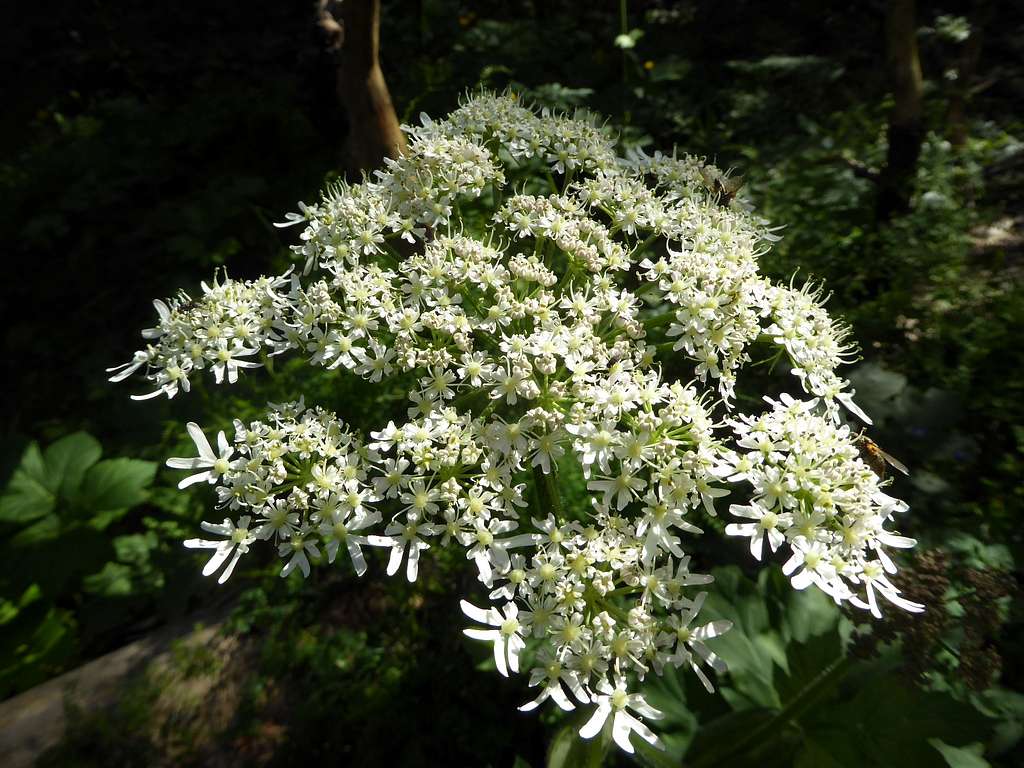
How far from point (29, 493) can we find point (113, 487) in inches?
18.9

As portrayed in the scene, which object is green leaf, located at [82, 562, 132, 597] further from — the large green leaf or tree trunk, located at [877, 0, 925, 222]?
tree trunk, located at [877, 0, 925, 222]

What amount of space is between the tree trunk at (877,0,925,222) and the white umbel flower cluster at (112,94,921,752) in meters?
1.91

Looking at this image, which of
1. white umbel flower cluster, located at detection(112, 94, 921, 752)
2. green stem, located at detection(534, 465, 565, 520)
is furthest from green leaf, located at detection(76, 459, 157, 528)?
green stem, located at detection(534, 465, 565, 520)

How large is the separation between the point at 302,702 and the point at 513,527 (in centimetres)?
186

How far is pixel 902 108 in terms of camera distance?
3184 mm

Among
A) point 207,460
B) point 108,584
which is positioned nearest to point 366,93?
point 207,460

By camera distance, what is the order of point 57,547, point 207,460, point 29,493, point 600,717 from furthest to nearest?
point 29,493 → point 57,547 → point 207,460 → point 600,717

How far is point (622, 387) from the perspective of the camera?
4.86 feet

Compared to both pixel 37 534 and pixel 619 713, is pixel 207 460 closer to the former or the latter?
pixel 619 713

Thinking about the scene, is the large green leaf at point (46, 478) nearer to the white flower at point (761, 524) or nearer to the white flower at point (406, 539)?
the white flower at point (406, 539)

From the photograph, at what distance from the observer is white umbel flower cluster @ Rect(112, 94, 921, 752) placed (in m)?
1.40

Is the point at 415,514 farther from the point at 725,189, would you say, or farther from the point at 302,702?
the point at 302,702

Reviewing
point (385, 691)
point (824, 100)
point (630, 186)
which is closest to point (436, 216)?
point (630, 186)

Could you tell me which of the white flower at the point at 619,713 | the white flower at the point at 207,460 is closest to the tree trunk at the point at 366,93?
the white flower at the point at 207,460
